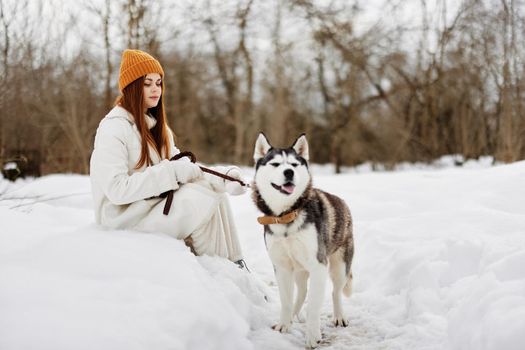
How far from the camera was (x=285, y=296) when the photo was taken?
10.8 feet

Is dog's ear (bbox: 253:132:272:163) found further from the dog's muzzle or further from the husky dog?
the dog's muzzle

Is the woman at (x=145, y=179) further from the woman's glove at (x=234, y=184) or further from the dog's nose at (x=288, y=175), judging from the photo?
the dog's nose at (x=288, y=175)

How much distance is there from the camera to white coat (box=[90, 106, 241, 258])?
3.08 meters

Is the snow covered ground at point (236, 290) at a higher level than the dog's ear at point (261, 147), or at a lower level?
lower

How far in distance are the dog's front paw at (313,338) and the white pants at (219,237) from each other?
2.93ft

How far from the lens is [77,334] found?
1.94m

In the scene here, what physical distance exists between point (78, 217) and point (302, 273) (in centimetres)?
294

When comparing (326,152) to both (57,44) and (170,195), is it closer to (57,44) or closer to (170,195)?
(57,44)

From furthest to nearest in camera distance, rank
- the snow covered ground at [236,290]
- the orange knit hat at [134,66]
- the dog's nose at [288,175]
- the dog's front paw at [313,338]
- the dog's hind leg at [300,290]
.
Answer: the dog's hind leg at [300,290] → the orange knit hat at [134,66] → the dog's nose at [288,175] → the dog's front paw at [313,338] → the snow covered ground at [236,290]

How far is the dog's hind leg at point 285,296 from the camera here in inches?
127

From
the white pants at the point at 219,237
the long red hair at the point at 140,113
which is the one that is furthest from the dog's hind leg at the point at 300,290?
the long red hair at the point at 140,113

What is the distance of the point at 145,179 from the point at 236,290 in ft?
3.24

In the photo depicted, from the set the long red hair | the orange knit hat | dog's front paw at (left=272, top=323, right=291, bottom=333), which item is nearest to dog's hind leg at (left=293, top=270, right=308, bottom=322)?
dog's front paw at (left=272, top=323, right=291, bottom=333)

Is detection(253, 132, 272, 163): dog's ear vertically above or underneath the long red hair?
underneath
